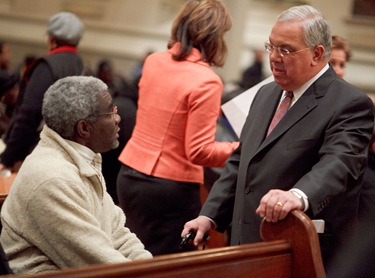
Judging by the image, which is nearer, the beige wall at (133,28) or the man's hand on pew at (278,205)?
the man's hand on pew at (278,205)

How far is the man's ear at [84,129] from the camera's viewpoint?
311 cm

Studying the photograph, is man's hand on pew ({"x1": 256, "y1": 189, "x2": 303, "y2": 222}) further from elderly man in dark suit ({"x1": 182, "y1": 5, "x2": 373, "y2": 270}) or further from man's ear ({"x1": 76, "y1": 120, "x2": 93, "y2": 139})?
man's ear ({"x1": 76, "y1": 120, "x2": 93, "y2": 139})

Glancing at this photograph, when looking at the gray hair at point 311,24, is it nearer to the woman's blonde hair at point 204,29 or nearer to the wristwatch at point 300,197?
the wristwatch at point 300,197

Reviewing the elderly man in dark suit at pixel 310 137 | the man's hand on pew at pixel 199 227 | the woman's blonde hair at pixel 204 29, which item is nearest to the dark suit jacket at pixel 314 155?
the elderly man in dark suit at pixel 310 137

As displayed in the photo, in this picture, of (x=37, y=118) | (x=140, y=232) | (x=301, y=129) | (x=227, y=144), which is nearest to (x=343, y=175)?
(x=301, y=129)

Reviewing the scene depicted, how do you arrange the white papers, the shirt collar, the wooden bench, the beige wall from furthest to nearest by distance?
1. the beige wall
2. the white papers
3. the shirt collar
4. the wooden bench

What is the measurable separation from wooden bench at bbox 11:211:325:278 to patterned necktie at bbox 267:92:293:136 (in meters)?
0.51

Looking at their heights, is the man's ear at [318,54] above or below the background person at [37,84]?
above

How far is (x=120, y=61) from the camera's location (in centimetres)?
1434

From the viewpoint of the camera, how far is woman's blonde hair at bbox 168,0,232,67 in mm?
4051

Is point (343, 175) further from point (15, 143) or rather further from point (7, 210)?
point (15, 143)

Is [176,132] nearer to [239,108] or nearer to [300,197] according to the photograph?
[239,108]

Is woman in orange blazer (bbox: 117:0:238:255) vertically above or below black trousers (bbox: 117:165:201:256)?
above

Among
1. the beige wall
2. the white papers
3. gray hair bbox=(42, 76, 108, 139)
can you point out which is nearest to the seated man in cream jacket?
gray hair bbox=(42, 76, 108, 139)
